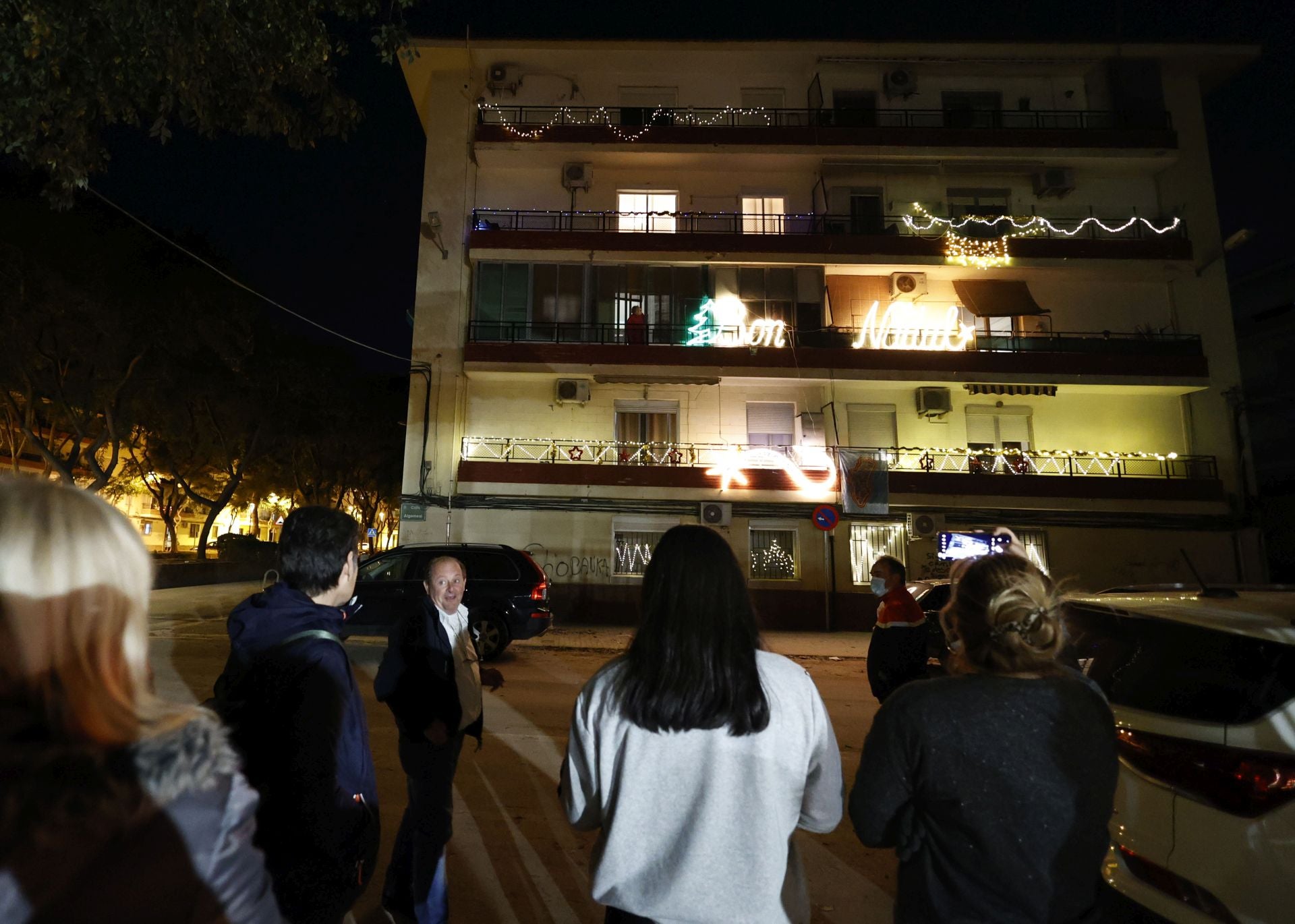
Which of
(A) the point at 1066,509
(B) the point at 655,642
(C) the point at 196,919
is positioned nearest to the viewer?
(C) the point at 196,919

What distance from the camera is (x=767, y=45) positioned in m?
20.9

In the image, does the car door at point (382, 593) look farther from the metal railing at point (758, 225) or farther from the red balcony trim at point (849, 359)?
the metal railing at point (758, 225)

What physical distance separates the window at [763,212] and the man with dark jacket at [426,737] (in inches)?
762

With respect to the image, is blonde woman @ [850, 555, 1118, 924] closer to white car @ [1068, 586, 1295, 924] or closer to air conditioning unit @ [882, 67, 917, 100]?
white car @ [1068, 586, 1295, 924]

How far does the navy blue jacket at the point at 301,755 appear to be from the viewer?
6.52 ft

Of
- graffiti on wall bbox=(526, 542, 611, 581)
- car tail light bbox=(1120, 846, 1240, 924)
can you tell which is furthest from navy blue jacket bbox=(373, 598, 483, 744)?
graffiti on wall bbox=(526, 542, 611, 581)

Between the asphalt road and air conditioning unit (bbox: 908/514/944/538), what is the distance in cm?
927

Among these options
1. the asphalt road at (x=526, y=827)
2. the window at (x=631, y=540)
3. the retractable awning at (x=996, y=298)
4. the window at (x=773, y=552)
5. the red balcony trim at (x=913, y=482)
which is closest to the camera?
the asphalt road at (x=526, y=827)

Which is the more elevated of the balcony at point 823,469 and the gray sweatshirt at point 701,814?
the balcony at point 823,469

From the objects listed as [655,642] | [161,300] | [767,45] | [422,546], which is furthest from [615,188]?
[655,642]

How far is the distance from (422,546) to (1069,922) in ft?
39.3

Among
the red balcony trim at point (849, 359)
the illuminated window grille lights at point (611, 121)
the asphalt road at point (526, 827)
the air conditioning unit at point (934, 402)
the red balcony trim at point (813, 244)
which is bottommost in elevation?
the asphalt road at point (526, 827)

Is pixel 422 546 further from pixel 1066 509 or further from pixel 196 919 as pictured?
pixel 1066 509

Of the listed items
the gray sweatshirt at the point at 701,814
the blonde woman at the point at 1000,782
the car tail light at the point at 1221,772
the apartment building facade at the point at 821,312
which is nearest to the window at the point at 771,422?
the apartment building facade at the point at 821,312
